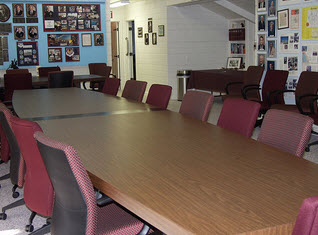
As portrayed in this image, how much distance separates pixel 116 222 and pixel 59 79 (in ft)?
17.6

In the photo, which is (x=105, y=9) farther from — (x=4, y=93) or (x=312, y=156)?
(x=312, y=156)

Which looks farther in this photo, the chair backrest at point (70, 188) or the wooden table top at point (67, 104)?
the wooden table top at point (67, 104)

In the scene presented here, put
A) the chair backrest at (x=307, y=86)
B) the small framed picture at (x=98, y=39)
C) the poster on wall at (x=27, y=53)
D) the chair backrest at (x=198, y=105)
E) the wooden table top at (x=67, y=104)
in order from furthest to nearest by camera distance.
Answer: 1. the small framed picture at (x=98, y=39)
2. the poster on wall at (x=27, y=53)
3. the chair backrest at (x=307, y=86)
4. the wooden table top at (x=67, y=104)
5. the chair backrest at (x=198, y=105)

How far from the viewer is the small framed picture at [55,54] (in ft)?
33.6

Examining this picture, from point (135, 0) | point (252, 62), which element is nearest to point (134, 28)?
point (135, 0)

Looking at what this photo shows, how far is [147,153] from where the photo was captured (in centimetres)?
256

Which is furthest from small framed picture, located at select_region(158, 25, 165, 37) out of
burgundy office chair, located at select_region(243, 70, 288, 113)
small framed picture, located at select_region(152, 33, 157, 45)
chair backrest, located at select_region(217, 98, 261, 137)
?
chair backrest, located at select_region(217, 98, 261, 137)

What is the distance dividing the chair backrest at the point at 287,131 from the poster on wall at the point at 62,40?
8217 mm

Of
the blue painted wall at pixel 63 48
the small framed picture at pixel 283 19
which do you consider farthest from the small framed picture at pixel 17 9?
the small framed picture at pixel 283 19

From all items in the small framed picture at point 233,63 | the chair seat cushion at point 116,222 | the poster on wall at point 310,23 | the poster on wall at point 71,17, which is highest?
the poster on wall at point 71,17

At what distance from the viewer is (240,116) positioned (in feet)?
10.8

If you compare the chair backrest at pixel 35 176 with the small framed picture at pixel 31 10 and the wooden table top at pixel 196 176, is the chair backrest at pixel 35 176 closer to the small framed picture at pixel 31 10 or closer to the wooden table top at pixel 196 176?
the wooden table top at pixel 196 176

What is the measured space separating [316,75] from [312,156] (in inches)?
41.6

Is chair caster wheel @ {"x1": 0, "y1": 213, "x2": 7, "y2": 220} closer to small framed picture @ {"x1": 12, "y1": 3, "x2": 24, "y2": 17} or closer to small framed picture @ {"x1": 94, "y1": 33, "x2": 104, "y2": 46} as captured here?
small framed picture @ {"x1": 12, "y1": 3, "x2": 24, "y2": 17}
